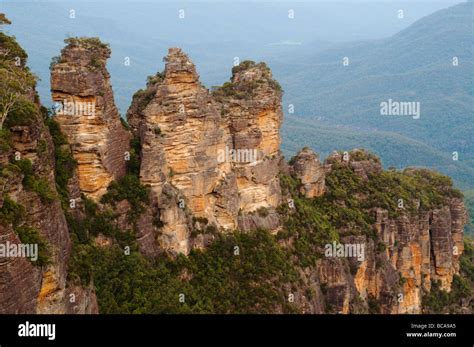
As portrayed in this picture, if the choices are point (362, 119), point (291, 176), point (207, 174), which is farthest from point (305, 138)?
point (207, 174)

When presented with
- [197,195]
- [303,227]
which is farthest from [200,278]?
[303,227]

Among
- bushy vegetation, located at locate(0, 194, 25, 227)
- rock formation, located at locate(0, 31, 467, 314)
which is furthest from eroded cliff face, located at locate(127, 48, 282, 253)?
bushy vegetation, located at locate(0, 194, 25, 227)

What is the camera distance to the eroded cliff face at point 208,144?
111ft

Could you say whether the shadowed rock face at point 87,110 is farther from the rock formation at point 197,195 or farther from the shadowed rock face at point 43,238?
the shadowed rock face at point 43,238

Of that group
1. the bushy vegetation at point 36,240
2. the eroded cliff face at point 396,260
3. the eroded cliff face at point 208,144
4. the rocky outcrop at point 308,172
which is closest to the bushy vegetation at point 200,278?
the eroded cliff face at point 208,144

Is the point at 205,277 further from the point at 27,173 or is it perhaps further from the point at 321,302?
the point at 27,173

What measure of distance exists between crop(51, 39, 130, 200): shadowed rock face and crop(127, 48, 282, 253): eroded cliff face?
274 cm

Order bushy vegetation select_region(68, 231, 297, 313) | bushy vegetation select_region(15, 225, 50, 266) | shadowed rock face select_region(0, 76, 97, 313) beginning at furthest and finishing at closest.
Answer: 1. bushy vegetation select_region(68, 231, 297, 313)
2. bushy vegetation select_region(15, 225, 50, 266)
3. shadowed rock face select_region(0, 76, 97, 313)

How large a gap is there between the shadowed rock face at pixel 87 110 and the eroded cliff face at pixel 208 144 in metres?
2.74

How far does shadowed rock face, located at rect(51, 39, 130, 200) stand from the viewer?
2969 centimetres

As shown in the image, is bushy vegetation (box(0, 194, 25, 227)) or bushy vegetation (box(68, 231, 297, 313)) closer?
bushy vegetation (box(0, 194, 25, 227))

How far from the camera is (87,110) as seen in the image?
3000 cm

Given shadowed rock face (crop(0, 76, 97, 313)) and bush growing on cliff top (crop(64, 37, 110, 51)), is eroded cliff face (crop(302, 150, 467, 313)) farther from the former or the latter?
shadowed rock face (crop(0, 76, 97, 313))

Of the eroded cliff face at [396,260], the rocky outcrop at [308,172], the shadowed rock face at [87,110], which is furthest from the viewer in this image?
the rocky outcrop at [308,172]
